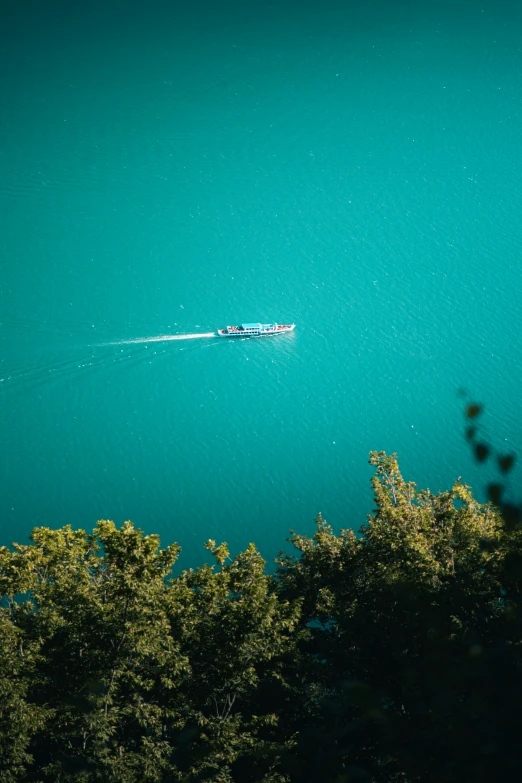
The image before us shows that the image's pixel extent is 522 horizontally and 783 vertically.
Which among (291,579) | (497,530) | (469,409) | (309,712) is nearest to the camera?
(469,409)

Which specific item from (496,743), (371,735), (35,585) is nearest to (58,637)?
(35,585)

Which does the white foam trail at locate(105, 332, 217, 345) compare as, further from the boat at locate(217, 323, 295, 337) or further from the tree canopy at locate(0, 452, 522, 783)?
the tree canopy at locate(0, 452, 522, 783)

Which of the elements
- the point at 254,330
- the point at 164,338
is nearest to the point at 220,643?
the point at 254,330

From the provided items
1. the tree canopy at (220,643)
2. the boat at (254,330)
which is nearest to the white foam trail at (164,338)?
the boat at (254,330)

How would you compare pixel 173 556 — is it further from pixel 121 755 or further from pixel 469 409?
pixel 469 409

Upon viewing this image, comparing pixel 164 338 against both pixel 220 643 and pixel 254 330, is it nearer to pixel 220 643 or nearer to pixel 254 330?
pixel 254 330

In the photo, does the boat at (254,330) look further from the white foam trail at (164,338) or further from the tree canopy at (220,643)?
the tree canopy at (220,643)

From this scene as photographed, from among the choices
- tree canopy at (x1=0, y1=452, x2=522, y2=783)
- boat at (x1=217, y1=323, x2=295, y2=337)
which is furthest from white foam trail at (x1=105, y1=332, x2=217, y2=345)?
tree canopy at (x1=0, y1=452, x2=522, y2=783)
